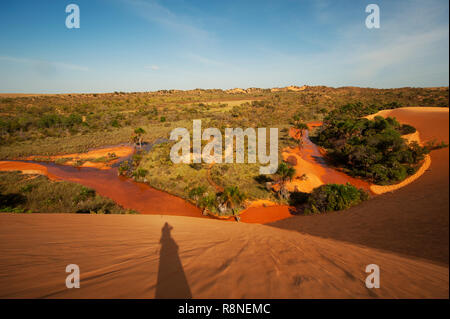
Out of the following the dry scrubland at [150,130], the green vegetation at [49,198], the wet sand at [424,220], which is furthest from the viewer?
the dry scrubland at [150,130]

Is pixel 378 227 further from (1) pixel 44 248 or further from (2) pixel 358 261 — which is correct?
(1) pixel 44 248

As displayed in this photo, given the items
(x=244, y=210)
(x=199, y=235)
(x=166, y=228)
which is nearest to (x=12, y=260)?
(x=166, y=228)

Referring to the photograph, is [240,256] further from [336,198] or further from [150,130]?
[150,130]

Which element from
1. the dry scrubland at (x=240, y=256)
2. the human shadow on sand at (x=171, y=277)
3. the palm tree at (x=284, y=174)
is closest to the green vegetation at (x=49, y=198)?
the dry scrubland at (x=240, y=256)

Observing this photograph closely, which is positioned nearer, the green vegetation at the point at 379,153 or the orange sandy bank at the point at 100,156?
the green vegetation at the point at 379,153

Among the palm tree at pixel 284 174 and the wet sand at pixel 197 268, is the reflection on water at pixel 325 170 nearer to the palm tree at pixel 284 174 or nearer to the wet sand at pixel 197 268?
the palm tree at pixel 284 174

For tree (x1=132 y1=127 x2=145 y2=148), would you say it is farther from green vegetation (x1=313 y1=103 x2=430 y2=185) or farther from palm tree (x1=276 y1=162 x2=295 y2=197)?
green vegetation (x1=313 y1=103 x2=430 y2=185)

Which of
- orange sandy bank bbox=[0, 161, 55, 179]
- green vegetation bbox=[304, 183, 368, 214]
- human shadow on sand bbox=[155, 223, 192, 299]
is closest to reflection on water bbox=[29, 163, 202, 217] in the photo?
orange sandy bank bbox=[0, 161, 55, 179]
